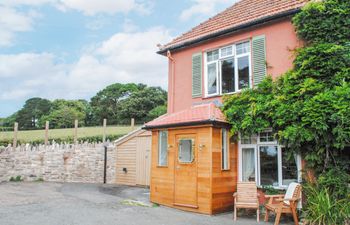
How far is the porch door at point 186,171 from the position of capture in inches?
358

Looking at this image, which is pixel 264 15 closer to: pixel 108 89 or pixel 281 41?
pixel 281 41

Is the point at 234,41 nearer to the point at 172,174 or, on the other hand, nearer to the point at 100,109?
the point at 172,174

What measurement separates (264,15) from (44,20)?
1017 centimetres

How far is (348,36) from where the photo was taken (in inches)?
335

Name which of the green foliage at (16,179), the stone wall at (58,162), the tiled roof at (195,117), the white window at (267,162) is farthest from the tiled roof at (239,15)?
the green foliage at (16,179)

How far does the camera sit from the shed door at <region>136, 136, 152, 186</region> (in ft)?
48.8

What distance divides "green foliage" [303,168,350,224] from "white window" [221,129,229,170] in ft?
7.79

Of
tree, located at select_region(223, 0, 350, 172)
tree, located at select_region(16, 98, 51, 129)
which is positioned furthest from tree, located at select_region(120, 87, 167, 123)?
tree, located at select_region(223, 0, 350, 172)

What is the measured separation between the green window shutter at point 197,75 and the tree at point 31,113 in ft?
147

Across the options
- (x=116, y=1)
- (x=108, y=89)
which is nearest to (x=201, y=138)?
(x=116, y=1)

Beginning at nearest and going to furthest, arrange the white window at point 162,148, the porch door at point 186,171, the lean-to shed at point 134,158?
the porch door at point 186,171
the white window at point 162,148
the lean-to shed at point 134,158

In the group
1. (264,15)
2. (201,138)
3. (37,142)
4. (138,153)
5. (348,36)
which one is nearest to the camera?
(348,36)

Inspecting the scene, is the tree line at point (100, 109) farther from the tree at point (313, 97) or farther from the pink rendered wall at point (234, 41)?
the tree at point (313, 97)

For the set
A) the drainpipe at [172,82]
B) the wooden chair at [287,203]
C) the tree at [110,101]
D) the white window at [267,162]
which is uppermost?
the tree at [110,101]
